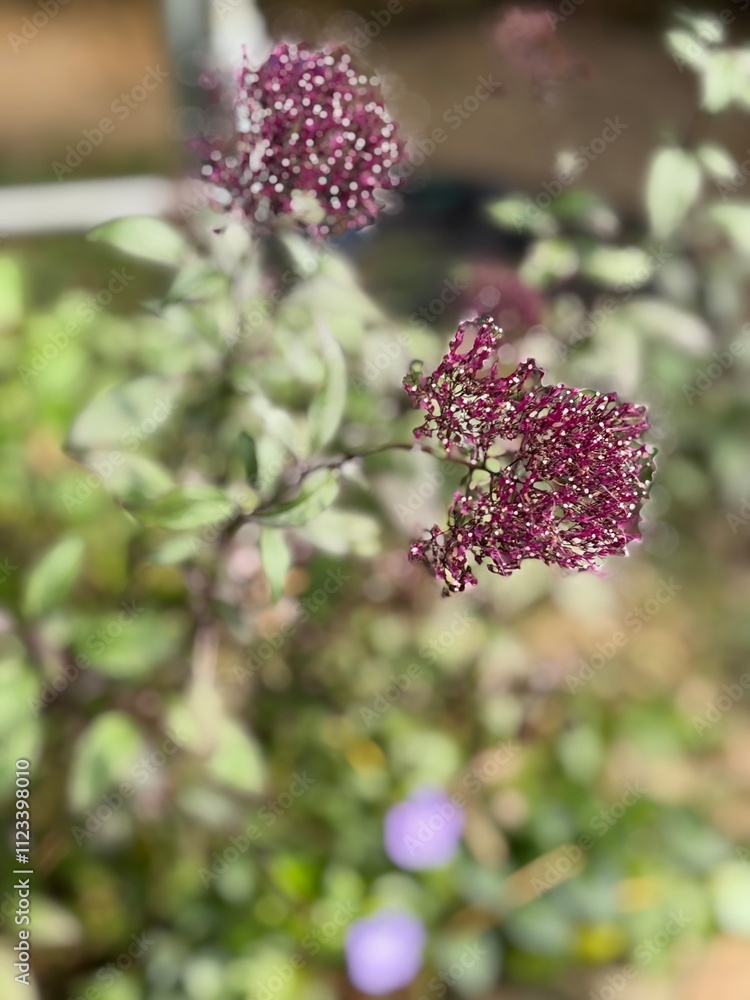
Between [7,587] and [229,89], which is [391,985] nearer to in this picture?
[7,587]

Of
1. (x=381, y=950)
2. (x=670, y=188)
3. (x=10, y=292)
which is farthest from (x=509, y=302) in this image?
(x=381, y=950)

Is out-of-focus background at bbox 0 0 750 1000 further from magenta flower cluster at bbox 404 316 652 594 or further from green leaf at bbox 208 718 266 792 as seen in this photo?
magenta flower cluster at bbox 404 316 652 594

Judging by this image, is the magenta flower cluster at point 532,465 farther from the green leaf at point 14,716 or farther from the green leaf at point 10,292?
the green leaf at point 10,292

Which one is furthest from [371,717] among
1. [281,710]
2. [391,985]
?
[391,985]

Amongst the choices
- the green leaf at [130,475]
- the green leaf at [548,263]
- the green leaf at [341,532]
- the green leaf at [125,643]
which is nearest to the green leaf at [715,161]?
the green leaf at [548,263]

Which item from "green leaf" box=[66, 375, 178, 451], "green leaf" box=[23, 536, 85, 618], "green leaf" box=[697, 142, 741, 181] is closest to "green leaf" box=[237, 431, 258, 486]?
"green leaf" box=[66, 375, 178, 451]
